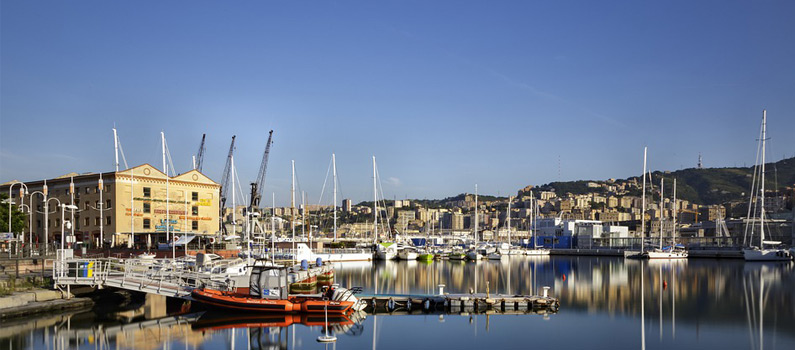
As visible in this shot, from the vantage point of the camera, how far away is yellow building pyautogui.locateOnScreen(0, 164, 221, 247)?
7712 cm

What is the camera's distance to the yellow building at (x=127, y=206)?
253ft

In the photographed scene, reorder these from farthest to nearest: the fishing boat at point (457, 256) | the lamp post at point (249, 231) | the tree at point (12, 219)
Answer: the fishing boat at point (457, 256)
the tree at point (12, 219)
the lamp post at point (249, 231)

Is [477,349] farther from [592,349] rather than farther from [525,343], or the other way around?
[592,349]

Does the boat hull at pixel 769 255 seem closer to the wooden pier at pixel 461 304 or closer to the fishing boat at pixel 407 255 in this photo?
the fishing boat at pixel 407 255

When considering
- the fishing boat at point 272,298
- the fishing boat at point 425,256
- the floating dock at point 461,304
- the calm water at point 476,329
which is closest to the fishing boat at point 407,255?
the fishing boat at point 425,256

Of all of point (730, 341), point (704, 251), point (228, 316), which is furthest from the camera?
point (704, 251)

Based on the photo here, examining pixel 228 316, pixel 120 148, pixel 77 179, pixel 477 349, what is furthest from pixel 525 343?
pixel 77 179

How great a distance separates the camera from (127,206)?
7781 centimetres

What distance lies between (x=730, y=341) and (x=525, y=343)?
32.3ft

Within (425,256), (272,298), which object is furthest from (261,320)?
(425,256)

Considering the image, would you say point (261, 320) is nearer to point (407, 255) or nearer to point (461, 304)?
point (461, 304)

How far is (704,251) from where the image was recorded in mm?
119500

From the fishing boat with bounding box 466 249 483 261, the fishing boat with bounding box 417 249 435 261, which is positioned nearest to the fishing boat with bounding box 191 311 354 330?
the fishing boat with bounding box 417 249 435 261

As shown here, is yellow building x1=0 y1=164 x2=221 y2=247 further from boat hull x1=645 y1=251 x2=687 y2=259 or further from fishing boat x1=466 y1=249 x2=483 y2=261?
boat hull x1=645 y1=251 x2=687 y2=259
